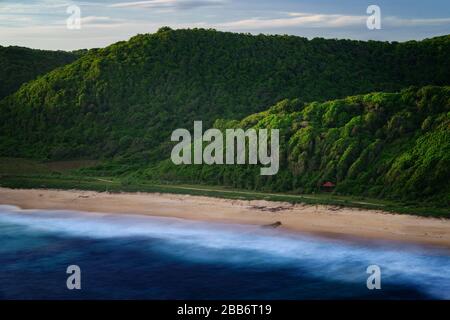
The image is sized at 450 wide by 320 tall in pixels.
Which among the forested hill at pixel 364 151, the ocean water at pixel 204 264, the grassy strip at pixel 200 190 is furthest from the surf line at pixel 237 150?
the ocean water at pixel 204 264

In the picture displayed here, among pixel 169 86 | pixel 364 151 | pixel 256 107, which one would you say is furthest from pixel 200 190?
pixel 169 86

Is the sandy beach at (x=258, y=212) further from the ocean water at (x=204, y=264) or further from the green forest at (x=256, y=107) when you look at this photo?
the green forest at (x=256, y=107)

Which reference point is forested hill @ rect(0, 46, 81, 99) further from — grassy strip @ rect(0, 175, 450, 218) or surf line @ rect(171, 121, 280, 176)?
surf line @ rect(171, 121, 280, 176)

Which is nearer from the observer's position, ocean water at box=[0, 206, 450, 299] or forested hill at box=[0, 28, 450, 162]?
ocean water at box=[0, 206, 450, 299]

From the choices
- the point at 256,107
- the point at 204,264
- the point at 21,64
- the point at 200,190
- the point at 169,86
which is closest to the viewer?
the point at 204,264

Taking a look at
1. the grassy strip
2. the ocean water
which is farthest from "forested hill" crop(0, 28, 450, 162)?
the ocean water

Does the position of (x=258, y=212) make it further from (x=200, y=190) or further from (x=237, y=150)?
(x=237, y=150)
